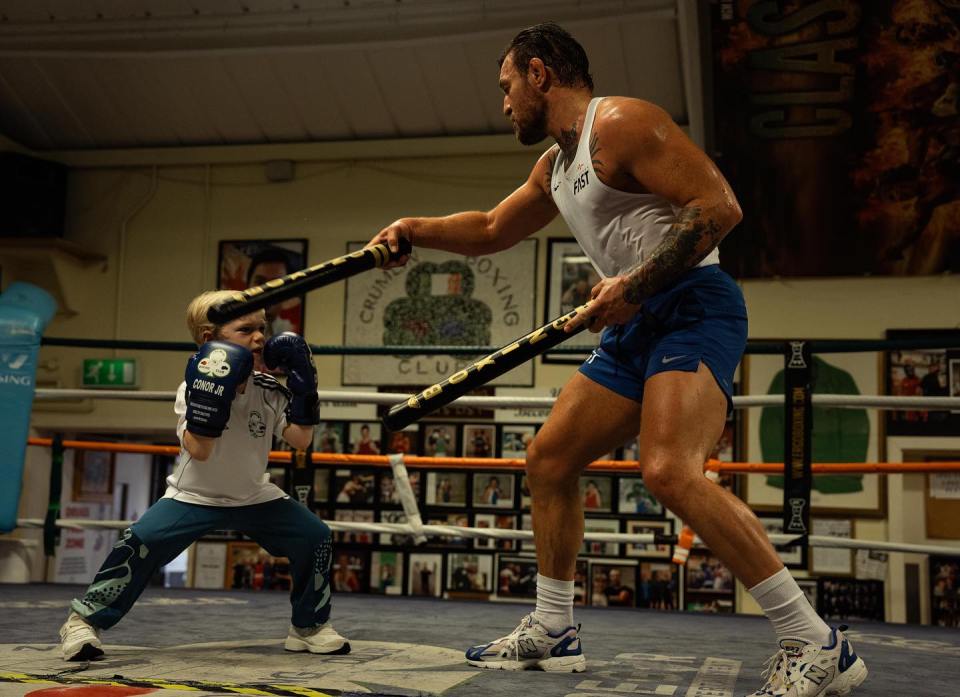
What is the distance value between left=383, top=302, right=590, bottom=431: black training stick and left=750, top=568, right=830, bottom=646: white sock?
45 cm

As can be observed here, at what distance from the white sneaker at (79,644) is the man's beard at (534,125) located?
1047mm

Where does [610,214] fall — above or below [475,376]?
above

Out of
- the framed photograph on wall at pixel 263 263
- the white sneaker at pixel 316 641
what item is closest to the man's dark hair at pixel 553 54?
the white sneaker at pixel 316 641

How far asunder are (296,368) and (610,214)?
24.8 inches

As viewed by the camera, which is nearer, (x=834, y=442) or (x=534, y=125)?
(x=534, y=125)

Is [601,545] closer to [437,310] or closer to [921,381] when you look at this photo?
[437,310]

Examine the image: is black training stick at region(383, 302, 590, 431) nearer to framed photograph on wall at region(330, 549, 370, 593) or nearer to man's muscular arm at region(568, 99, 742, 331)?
man's muscular arm at region(568, 99, 742, 331)

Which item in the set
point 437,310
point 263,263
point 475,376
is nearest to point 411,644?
point 475,376

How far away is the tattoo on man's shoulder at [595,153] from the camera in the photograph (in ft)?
5.02

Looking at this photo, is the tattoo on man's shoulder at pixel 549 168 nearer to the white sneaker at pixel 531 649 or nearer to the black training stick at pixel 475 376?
the black training stick at pixel 475 376

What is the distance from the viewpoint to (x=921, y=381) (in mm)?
5262

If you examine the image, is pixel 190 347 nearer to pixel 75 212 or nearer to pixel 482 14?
pixel 482 14

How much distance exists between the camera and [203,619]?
2158 mm

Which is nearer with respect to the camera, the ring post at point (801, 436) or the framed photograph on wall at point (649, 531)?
the ring post at point (801, 436)
